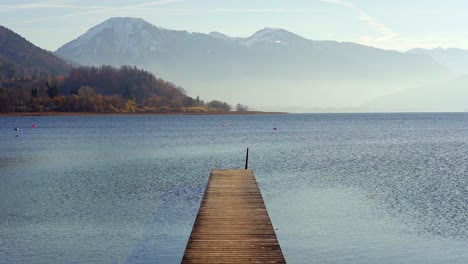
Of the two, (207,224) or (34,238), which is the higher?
(207,224)

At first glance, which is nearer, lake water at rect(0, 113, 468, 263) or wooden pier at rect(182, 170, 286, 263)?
wooden pier at rect(182, 170, 286, 263)

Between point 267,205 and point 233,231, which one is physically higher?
point 233,231

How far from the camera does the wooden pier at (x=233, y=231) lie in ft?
62.7

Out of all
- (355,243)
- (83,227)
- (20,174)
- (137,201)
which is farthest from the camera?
(20,174)

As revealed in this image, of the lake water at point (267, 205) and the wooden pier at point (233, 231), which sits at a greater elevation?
the wooden pier at point (233, 231)

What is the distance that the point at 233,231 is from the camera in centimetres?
2273

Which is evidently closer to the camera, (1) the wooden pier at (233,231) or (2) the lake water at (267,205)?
(1) the wooden pier at (233,231)

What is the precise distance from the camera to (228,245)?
20578 millimetres

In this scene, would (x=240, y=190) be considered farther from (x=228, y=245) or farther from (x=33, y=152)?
(x=33, y=152)

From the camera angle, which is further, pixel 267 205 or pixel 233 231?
pixel 267 205

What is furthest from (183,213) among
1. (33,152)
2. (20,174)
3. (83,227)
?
(33,152)

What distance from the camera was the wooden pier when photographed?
62.7 ft

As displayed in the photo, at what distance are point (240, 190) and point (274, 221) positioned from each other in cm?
339

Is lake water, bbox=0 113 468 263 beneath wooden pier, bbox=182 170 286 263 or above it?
beneath
